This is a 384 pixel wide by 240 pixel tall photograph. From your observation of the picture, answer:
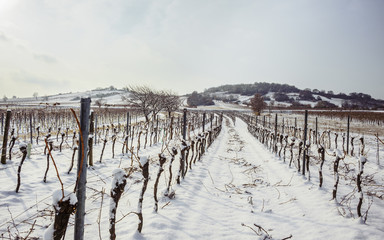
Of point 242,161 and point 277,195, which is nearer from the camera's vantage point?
point 277,195

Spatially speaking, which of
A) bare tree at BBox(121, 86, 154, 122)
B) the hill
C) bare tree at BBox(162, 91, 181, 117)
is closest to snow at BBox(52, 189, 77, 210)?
bare tree at BBox(121, 86, 154, 122)

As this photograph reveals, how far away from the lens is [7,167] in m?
5.41

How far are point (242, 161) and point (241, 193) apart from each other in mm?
3484

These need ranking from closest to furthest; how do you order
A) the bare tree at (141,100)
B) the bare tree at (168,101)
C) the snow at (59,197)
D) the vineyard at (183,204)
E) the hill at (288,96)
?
the snow at (59,197)
the vineyard at (183,204)
the bare tree at (141,100)
the bare tree at (168,101)
the hill at (288,96)

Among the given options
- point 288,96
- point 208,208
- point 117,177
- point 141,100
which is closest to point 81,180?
point 117,177

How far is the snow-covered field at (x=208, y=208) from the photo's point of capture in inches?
113

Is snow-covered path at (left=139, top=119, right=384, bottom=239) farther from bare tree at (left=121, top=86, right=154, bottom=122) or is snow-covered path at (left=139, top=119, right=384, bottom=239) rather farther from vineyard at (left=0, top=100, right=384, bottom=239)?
bare tree at (left=121, top=86, right=154, bottom=122)

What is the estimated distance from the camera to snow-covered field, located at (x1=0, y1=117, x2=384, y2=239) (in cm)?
287

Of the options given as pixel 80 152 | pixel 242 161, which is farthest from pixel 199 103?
pixel 80 152

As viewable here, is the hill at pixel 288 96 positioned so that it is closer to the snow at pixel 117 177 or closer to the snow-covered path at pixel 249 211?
the snow-covered path at pixel 249 211

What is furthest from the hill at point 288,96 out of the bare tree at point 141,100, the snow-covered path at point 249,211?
the snow-covered path at point 249,211

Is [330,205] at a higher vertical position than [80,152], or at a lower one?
lower

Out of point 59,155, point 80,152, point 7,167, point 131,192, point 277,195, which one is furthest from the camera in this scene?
point 59,155

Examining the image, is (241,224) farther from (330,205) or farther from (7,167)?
(7,167)
